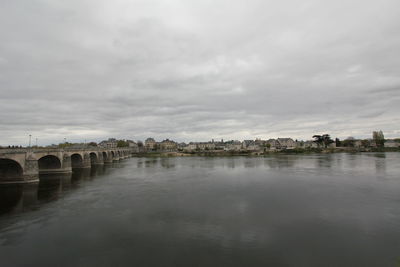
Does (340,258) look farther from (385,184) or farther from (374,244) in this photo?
(385,184)

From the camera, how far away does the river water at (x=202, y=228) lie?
37.3 feet

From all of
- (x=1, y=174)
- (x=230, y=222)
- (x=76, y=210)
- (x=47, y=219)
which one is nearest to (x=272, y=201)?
(x=230, y=222)

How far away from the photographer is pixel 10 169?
3184cm

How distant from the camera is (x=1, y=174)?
3120 cm

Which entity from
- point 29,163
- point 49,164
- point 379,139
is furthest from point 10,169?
point 379,139

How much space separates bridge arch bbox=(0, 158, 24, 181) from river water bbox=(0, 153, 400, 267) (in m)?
6.56

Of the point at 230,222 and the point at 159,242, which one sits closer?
the point at 159,242

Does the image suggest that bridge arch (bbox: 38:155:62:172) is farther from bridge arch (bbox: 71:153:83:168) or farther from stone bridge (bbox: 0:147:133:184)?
bridge arch (bbox: 71:153:83:168)

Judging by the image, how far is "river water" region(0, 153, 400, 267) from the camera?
11.4 metres

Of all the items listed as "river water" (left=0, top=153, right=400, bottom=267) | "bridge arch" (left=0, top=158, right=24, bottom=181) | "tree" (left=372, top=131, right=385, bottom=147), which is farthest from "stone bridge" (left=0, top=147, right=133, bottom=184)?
"tree" (left=372, top=131, right=385, bottom=147)

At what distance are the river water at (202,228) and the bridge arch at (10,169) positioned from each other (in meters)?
6.56

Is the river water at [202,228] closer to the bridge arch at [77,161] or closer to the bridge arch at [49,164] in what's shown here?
the bridge arch at [49,164]

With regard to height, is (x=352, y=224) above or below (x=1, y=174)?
below

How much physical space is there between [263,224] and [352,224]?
20.9 ft
